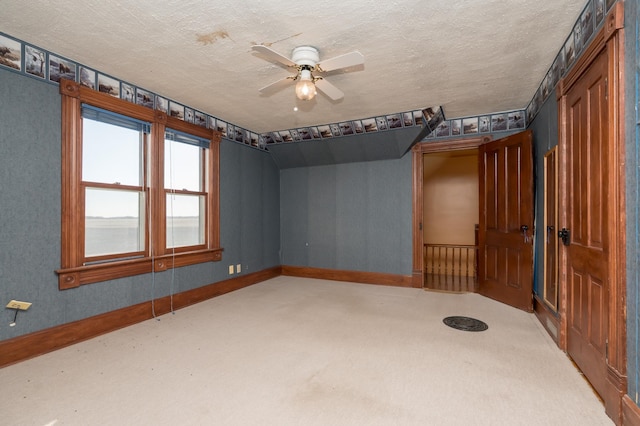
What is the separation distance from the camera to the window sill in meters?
2.91

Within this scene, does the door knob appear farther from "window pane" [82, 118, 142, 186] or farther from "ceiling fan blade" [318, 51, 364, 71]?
"window pane" [82, 118, 142, 186]

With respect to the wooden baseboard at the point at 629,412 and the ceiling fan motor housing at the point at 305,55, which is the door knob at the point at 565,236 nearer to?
the wooden baseboard at the point at 629,412

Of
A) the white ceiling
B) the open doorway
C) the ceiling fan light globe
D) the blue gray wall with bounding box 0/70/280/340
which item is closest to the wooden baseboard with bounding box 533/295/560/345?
the white ceiling

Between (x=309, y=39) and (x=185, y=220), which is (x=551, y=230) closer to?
Answer: (x=309, y=39)

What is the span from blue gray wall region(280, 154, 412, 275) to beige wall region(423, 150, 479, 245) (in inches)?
81.7

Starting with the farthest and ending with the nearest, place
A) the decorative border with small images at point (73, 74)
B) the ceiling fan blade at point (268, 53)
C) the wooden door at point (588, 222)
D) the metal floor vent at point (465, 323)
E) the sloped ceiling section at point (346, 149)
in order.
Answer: the sloped ceiling section at point (346, 149) < the metal floor vent at point (465, 323) < the decorative border with small images at point (73, 74) < the ceiling fan blade at point (268, 53) < the wooden door at point (588, 222)

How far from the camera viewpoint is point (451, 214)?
275 inches

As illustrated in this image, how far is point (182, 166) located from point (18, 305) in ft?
7.50

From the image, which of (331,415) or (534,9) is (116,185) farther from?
(534,9)

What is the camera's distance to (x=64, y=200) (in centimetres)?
290

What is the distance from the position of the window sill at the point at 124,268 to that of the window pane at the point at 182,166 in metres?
0.95

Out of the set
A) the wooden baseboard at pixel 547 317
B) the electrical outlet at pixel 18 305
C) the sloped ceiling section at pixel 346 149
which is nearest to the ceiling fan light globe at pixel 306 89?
the sloped ceiling section at pixel 346 149

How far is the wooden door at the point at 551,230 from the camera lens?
3.12m

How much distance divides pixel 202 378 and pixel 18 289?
72.6 inches
